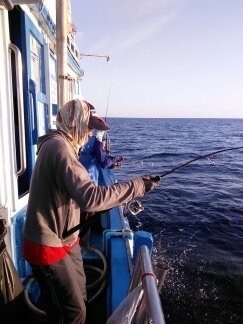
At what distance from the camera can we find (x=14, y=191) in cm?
332

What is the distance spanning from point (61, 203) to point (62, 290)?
24.6 inches

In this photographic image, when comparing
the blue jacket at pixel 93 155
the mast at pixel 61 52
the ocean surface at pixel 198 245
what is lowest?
the ocean surface at pixel 198 245

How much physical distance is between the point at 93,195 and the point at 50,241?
452mm

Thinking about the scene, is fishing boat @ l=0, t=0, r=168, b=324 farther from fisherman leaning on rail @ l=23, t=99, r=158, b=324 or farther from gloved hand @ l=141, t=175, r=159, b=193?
gloved hand @ l=141, t=175, r=159, b=193

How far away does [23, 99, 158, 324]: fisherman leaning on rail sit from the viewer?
6.92 ft

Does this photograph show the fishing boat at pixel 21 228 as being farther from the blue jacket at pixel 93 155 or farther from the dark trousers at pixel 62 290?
the blue jacket at pixel 93 155

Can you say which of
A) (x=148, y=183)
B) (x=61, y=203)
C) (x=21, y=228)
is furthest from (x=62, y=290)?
(x=21, y=228)

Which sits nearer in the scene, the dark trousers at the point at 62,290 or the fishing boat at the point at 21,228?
the dark trousers at the point at 62,290

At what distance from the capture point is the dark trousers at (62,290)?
7.39ft

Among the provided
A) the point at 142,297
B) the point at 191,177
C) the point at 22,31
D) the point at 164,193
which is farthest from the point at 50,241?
the point at 191,177

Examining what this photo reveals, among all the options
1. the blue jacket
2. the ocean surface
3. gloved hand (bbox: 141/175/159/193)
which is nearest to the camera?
gloved hand (bbox: 141/175/159/193)

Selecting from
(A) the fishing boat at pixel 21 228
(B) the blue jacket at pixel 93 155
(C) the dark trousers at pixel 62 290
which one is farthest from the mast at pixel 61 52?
(C) the dark trousers at pixel 62 290

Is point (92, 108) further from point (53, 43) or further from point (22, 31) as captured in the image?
point (53, 43)

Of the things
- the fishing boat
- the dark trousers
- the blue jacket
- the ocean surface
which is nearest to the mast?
the fishing boat
